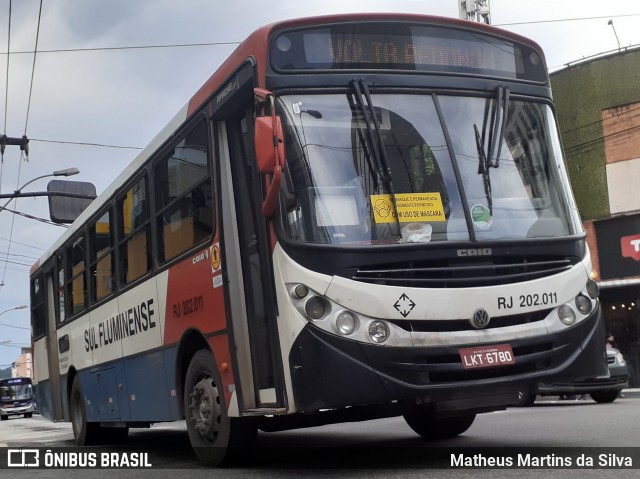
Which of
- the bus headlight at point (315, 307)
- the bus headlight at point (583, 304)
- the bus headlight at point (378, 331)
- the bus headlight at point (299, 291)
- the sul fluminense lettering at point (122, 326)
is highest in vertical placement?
the sul fluminense lettering at point (122, 326)

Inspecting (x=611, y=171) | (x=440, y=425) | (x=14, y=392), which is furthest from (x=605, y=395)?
(x=14, y=392)

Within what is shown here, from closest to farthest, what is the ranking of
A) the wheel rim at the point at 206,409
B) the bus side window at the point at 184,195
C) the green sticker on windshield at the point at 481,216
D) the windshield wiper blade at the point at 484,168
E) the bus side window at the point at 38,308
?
1. the green sticker on windshield at the point at 481,216
2. the windshield wiper blade at the point at 484,168
3. the wheel rim at the point at 206,409
4. the bus side window at the point at 184,195
5. the bus side window at the point at 38,308

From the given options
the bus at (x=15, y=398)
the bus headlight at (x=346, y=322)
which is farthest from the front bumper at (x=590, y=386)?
the bus at (x=15, y=398)

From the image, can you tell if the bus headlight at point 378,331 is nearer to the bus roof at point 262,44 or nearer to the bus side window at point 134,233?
the bus roof at point 262,44

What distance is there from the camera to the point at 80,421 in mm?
13625

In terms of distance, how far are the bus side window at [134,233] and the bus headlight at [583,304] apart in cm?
455

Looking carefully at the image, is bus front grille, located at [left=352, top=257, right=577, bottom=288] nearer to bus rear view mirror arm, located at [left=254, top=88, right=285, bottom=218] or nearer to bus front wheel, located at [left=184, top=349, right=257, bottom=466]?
bus rear view mirror arm, located at [left=254, top=88, right=285, bottom=218]

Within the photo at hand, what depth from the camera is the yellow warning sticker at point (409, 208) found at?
273 inches

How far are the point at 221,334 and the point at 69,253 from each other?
6.81 m

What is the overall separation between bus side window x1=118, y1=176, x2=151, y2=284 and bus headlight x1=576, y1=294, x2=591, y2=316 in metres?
4.55

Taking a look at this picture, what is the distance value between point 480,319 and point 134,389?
5124 mm

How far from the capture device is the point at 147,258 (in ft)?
32.8

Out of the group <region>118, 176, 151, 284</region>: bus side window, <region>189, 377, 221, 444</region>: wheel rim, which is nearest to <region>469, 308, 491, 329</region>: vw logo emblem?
<region>189, 377, 221, 444</region>: wheel rim

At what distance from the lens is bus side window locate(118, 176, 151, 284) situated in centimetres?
1009
